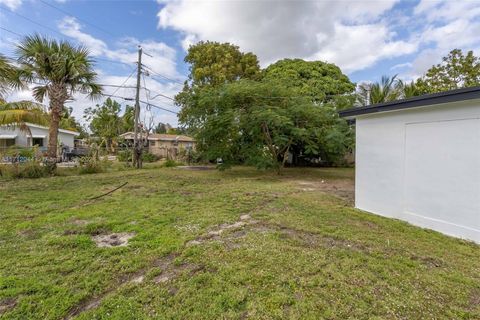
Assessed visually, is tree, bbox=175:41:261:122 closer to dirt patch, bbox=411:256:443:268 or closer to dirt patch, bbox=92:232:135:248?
dirt patch, bbox=92:232:135:248

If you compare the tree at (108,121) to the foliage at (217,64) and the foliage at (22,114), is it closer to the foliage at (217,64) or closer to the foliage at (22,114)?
→ the foliage at (217,64)

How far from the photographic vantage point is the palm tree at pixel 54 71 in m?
8.89

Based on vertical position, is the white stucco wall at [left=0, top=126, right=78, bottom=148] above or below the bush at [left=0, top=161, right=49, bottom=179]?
above

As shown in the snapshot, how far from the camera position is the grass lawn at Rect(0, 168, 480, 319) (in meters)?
2.04

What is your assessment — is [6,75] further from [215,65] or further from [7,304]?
[215,65]

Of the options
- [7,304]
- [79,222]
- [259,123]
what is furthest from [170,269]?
[259,123]

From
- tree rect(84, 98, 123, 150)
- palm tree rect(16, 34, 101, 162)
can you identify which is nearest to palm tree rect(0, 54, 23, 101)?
palm tree rect(16, 34, 101, 162)

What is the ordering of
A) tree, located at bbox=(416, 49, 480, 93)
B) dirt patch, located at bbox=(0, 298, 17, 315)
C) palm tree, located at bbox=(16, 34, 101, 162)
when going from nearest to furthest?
dirt patch, located at bbox=(0, 298, 17, 315) < palm tree, located at bbox=(16, 34, 101, 162) < tree, located at bbox=(416, 49, 480, 93)

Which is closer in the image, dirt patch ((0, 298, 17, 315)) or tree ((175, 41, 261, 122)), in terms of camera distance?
dirt patch ((0, 298, 17, 315))

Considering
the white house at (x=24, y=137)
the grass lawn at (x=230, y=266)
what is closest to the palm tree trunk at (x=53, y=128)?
the grass lawn at (x=230, y=266)

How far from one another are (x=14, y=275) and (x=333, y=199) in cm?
602

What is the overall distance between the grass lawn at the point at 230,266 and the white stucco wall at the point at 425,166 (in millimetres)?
359

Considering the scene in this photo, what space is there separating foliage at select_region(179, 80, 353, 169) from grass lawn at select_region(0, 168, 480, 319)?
5.33m

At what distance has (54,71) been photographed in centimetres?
929
